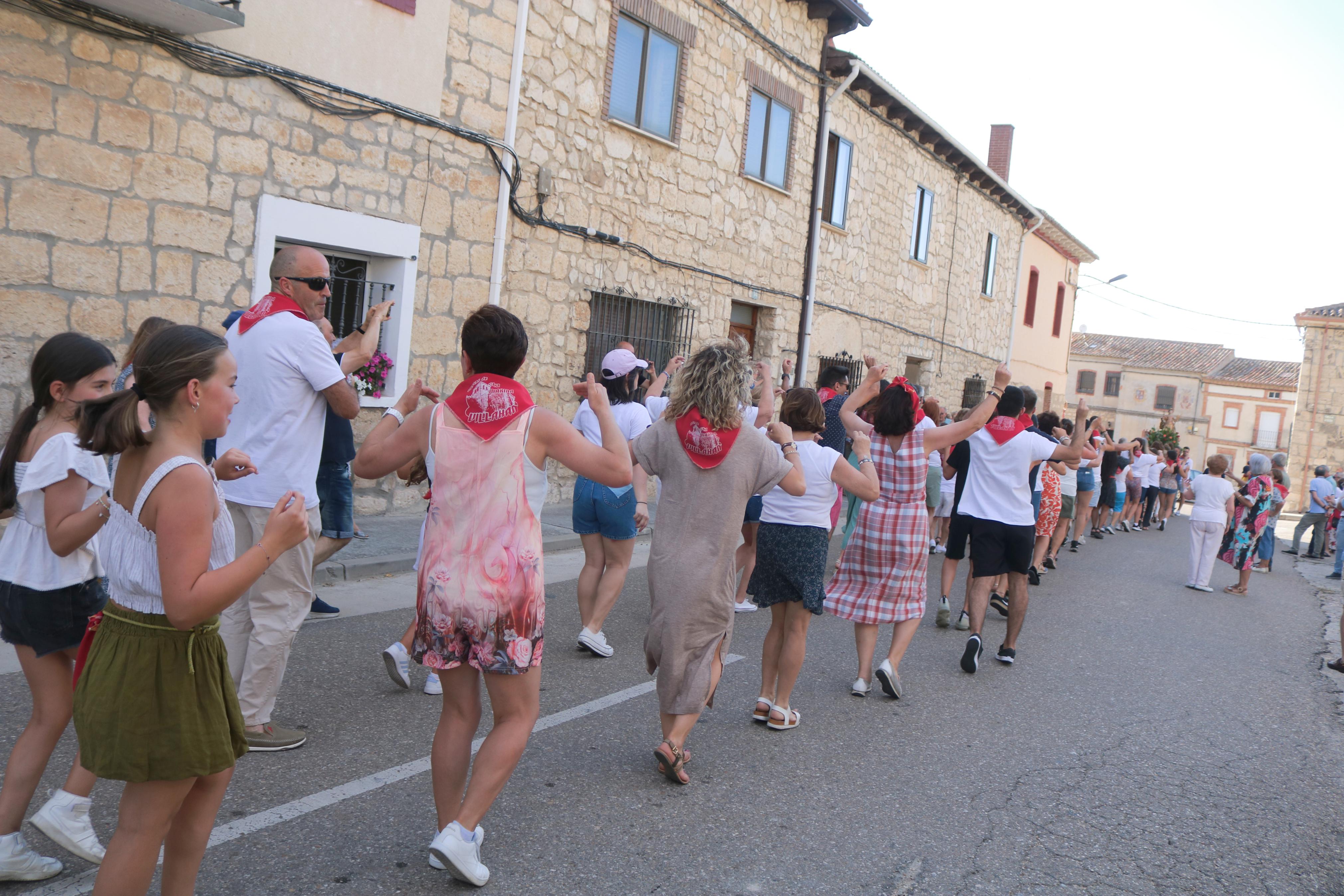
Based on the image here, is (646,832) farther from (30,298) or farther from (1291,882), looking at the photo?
(30,298)

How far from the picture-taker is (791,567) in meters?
4.65

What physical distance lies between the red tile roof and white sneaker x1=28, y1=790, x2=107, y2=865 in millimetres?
66745

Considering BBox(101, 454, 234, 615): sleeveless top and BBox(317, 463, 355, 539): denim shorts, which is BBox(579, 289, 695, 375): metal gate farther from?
BBox(101, 454, 234, 615): sleeveless top

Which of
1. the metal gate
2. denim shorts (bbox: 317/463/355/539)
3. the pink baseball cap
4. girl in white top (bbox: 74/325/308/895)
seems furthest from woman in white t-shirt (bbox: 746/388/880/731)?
the metal gate

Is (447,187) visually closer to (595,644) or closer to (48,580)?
(595,644)

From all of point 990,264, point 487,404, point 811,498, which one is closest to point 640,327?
point 811,498

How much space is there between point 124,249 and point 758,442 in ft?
18.0

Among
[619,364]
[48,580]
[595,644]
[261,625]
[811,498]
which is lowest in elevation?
[595,644]

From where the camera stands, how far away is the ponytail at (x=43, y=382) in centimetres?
279

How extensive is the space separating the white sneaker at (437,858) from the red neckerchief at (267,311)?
83.1 inches

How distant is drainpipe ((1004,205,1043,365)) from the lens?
25375mm

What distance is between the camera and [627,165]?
11.7 meters

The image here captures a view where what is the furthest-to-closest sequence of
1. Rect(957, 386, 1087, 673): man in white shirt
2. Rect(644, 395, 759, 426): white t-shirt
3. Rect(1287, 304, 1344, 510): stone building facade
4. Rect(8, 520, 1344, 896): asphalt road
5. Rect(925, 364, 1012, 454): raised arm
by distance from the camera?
Rect(1287, 304, 1344, 510): stone building facade
Rect(957, 386, 1087, 673): man in white shirt
Rect(644, 395, 759, 426): white t-shirt
Rect(925, 364, 1012, 454): raised arm
Rect(8, 520, 1344, 896): asphalt road

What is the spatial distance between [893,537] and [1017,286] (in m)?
21.8
